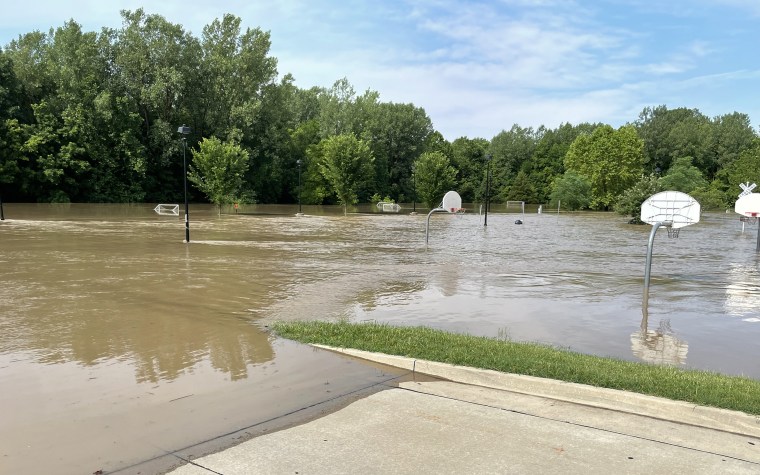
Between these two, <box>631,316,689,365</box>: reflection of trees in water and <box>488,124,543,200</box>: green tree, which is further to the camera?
<box>488,124,543,200</box>: green tree

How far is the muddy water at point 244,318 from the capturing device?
523cm

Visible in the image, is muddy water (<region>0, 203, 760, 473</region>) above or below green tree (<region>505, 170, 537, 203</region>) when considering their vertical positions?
below

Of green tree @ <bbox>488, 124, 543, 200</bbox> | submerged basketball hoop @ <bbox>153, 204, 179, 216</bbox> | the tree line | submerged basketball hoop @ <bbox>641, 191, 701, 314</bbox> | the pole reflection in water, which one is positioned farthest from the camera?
green tree @ <bbox>488, 124, 543, 200</bbox>

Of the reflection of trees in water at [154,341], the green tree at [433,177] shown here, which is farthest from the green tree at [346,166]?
the reflection of trees in water at [154,341]

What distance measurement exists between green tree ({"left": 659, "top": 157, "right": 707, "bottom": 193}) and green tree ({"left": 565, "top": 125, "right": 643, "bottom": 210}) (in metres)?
5.04

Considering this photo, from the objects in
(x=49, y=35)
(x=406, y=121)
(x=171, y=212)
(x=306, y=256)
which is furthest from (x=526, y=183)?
(x=306, y=256)

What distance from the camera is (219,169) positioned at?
5356cm

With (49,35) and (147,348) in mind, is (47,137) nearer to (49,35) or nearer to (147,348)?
(49,35)

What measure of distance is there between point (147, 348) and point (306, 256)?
475 inches

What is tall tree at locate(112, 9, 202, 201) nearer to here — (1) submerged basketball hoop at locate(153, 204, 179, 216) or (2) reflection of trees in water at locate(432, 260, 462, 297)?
(1) submerged basketball hoop at locate(153, 204, 179, 216)

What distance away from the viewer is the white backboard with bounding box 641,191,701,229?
11.0m

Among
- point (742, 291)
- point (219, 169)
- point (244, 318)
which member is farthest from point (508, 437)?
point (219, 169)

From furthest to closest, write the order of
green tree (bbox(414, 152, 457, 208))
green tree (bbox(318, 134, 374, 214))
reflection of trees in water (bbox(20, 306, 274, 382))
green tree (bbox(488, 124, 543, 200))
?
green tree (bbox(488, 124, 543, 200)) < green tree (bbox(414, 152, 457, 208)) < green tree (bbox(318, 134, 374, 214)) < reflection of trees in water (bbox(20, 306, 274, 382))

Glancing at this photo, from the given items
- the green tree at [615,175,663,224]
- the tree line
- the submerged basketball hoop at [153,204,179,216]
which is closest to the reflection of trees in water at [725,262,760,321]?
the tree line
